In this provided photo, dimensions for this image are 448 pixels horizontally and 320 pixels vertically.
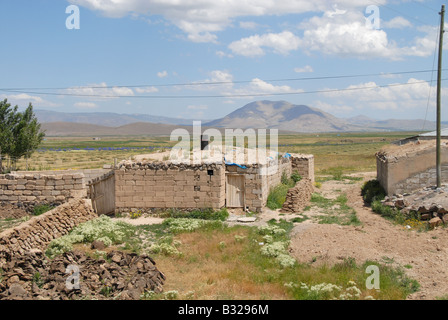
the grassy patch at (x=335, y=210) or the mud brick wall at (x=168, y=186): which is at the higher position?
the mud brick wall at (x=168, y=186)

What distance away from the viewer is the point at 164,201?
1638 cm

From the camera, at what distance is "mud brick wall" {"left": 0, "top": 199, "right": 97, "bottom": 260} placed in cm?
1014

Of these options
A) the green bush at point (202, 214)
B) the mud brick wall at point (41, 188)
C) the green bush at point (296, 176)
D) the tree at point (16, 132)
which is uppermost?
the tree at point (16, 132)

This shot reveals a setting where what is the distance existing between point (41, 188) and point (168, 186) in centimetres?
489

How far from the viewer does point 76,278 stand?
853cm

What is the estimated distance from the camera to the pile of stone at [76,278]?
7.96 m

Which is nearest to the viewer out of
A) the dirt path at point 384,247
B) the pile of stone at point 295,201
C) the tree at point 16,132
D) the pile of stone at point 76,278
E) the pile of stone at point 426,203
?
the pile of stone at point 76,278

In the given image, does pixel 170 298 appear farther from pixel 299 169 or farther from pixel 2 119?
pixel 2 119

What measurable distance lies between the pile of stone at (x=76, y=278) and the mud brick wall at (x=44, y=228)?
892mm

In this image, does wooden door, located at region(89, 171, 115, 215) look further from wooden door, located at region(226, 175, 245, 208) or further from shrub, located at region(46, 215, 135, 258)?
wooden door, located at region(226, 175, 245, 208)

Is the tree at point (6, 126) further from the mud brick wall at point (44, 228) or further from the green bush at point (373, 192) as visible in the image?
the green bush at point (373, 192)

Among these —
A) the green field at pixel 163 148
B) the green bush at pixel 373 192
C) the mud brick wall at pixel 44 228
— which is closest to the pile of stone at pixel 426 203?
the green bush at pixel 373 192

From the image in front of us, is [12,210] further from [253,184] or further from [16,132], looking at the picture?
[16,132]
